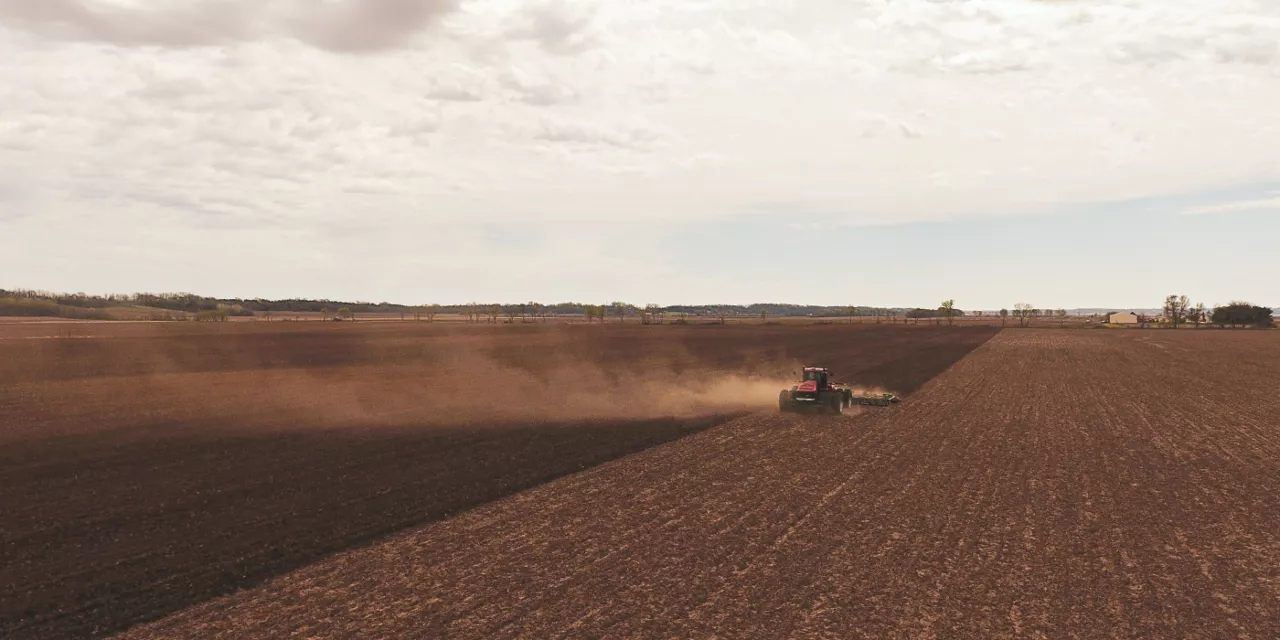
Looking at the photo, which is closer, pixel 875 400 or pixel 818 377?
pixel 818 377

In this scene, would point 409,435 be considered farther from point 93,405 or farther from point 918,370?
point 918,370

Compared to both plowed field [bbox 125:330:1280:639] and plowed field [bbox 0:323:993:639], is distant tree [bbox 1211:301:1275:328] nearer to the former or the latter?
plowed field [bbox 0:323:993:639]

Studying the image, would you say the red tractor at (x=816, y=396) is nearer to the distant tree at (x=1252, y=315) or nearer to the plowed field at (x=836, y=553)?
the plowed field at (x=836, y=553)

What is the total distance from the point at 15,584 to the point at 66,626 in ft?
8.44

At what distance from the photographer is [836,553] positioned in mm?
13312

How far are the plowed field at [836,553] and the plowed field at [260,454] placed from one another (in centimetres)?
105

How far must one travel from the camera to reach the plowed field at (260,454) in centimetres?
1267

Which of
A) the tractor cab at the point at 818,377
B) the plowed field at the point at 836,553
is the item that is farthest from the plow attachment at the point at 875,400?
the plowed field at the point at 836,553

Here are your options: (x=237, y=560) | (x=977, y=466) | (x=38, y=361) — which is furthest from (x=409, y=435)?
(x=38, y=361)

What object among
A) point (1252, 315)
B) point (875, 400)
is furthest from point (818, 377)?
point (1252, 315)

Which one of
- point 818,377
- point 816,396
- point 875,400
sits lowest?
point 875,400

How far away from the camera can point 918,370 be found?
55.0 metres

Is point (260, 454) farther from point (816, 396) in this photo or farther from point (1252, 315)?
point (1252, 315)

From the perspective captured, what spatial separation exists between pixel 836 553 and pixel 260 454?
57.9ft
